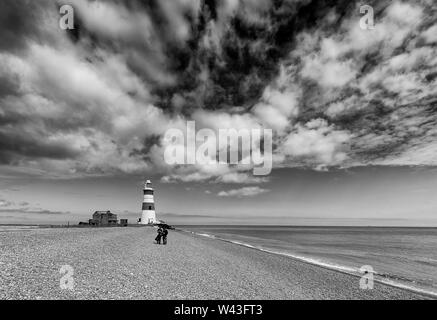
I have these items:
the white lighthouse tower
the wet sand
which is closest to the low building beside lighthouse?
the white lighthouse tower

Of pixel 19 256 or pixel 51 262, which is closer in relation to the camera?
pixel 51 262

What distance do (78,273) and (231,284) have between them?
855 centimetres

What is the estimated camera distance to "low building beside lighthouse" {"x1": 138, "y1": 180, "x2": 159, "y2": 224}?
86438 millimetres

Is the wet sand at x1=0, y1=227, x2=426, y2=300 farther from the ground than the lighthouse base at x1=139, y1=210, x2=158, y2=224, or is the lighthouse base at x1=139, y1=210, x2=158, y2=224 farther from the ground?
the wet sand at x1=0, y1=227, x2=426, y2=300

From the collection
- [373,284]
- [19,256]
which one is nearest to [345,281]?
[373,284]

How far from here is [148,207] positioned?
287 feet

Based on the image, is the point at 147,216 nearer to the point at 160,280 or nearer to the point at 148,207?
the point at 148,207

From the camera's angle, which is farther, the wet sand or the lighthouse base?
the lighthouse base

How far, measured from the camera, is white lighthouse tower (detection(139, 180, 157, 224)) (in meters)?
86.4

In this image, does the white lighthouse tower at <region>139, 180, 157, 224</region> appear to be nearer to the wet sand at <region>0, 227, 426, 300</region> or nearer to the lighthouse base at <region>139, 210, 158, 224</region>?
the lighthouse base at <region>139, 210, 158, 224</region>

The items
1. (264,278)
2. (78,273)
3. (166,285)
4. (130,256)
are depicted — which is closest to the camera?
(166,285)
